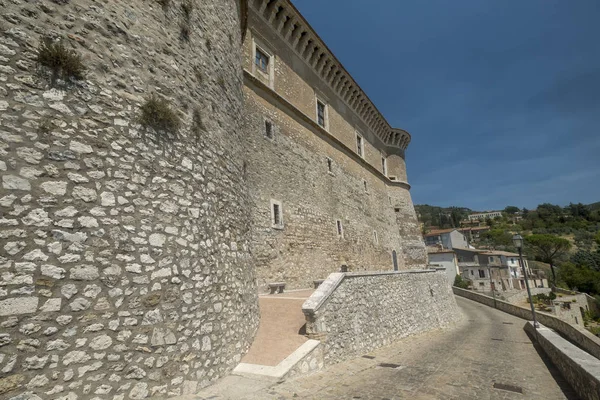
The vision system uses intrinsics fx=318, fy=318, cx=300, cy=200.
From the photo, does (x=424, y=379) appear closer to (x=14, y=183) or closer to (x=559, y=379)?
(x=559, y=379)

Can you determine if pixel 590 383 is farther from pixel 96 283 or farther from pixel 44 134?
pixel 44 134

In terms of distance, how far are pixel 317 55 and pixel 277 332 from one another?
14.2 metres

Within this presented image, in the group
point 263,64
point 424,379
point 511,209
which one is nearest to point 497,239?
point 511,209

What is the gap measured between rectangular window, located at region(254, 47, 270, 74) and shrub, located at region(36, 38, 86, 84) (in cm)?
948

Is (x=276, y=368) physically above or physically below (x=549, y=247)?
below

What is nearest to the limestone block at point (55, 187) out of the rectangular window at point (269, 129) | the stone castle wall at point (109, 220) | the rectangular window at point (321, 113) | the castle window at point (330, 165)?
the stone castle wall at point (109, 220)

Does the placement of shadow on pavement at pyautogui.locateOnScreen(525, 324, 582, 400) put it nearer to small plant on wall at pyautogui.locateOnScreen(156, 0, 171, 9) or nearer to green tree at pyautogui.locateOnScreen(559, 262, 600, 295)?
small plant on wall at pyautogui.locateOnScreen(156, 0, 171, 9)

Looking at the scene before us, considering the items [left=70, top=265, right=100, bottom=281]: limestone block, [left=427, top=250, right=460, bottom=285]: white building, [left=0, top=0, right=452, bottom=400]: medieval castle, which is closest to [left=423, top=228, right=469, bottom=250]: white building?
[left=427, top=250, right=460, bottom=285]: white building

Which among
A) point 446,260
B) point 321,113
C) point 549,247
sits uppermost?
point 321,113

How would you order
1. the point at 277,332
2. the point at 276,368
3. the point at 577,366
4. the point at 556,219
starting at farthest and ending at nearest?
the point at 556,219 → the point at 277,332 → the point at 577,366 → the point at 276,368

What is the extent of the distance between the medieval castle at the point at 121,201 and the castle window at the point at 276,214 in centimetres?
483

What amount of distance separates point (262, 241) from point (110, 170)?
719cm

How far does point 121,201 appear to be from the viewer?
400 centimetres

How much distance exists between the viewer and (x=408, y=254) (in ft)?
81.3
